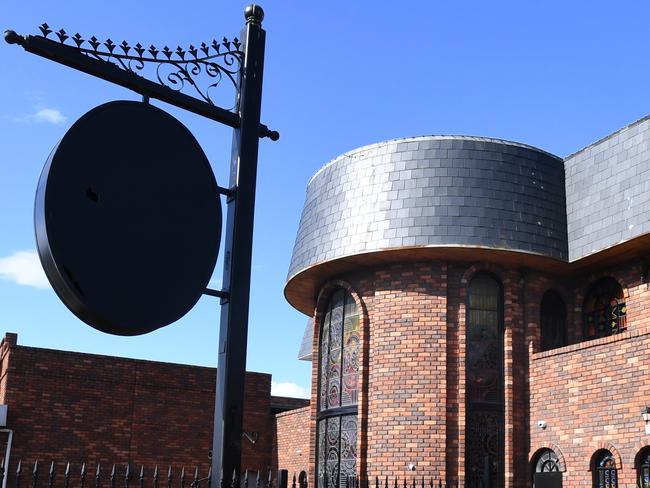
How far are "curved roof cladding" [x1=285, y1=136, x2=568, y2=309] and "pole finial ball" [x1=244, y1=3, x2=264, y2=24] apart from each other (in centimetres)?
1006

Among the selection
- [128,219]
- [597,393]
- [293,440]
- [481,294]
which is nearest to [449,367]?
[481,294]

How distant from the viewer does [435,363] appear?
1675 centimetres

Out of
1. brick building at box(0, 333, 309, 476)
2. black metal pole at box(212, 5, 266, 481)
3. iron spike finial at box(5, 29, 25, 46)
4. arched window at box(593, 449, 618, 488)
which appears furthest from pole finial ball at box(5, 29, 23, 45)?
brick building at box(0, 333, 309, 476)

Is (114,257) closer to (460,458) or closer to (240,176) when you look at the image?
(240,176)

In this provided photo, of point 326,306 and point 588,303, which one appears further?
point 326,306

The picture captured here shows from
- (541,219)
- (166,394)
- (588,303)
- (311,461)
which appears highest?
(541,219)

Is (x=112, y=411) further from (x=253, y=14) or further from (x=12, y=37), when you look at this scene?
(x=12, y=37)

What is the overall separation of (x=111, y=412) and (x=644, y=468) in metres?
14.7

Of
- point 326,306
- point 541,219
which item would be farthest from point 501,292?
point 326,306

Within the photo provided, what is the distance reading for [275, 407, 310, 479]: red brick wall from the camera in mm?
22531

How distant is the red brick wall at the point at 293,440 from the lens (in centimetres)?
2253

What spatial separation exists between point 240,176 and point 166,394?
19.1 m

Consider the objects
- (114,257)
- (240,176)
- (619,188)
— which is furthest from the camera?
(619,188)

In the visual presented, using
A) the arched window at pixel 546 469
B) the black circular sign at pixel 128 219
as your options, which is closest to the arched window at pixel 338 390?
the arched window at pixel 546 469
